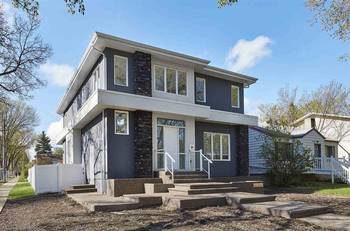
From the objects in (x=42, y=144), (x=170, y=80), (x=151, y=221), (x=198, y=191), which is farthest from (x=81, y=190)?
(x=42, y=144)

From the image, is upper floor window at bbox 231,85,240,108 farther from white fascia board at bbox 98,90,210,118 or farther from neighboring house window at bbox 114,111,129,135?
neighboring house window at bbox 114,111,129,135

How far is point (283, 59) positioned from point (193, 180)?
1273 centimetres

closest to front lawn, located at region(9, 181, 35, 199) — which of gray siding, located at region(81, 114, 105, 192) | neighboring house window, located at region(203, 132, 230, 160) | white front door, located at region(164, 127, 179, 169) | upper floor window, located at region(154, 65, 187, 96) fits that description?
gray siding, located at region(81, 114, 105, 192)

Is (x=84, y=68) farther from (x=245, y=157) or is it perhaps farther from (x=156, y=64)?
(x=245, y=157)

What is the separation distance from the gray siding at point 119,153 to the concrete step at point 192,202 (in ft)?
13.0

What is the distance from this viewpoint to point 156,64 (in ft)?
56.9

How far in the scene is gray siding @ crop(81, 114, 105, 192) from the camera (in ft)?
53.5

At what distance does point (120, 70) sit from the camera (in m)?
16.2

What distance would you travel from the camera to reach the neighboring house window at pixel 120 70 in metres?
16.0

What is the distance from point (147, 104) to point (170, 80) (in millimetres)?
2576

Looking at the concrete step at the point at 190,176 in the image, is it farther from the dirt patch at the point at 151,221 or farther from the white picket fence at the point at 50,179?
the white picket fence at the point at 50,179

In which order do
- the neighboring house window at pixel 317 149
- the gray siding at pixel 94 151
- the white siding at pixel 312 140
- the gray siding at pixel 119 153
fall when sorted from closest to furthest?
1. the gray siding at pixel 119 153
2. the gray siding at pixel 94 151
3. the white siding at pixel 312 140
4. the neighboring house window at pixel 317 149

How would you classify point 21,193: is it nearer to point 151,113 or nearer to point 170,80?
point 151,113

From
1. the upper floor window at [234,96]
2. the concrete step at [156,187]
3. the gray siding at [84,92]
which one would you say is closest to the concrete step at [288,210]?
the concrete step at [156,187]
